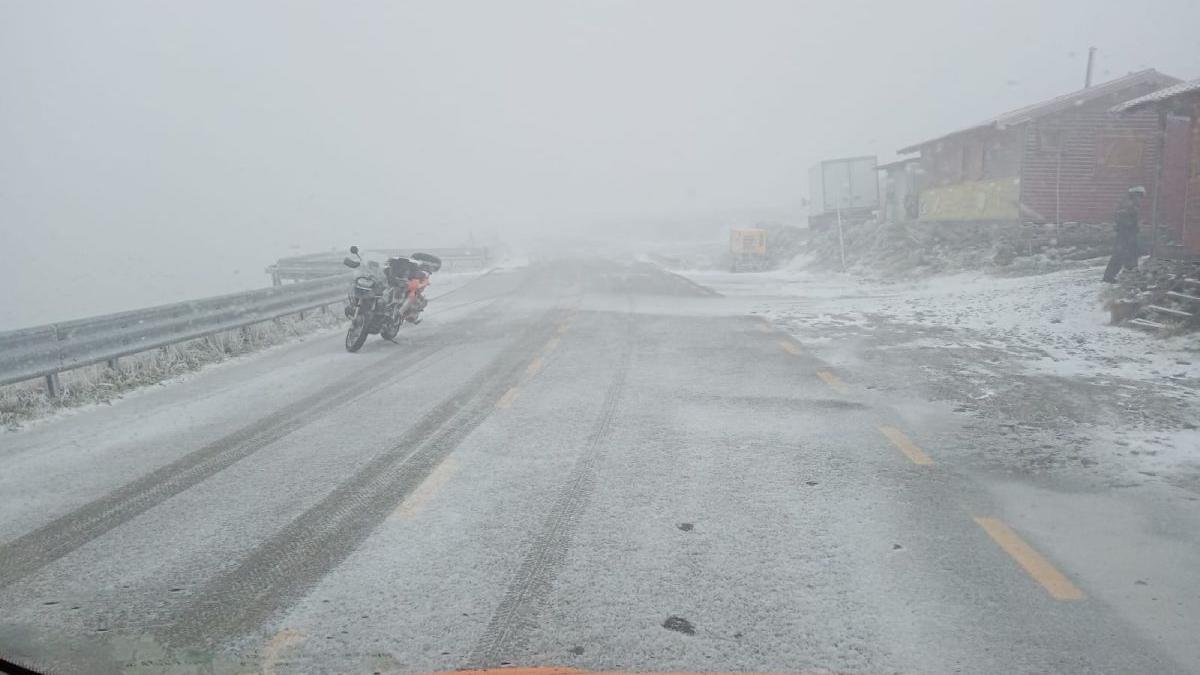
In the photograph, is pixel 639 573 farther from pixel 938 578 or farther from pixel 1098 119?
pixel 1098 119

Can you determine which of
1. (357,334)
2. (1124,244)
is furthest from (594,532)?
(1124,244)

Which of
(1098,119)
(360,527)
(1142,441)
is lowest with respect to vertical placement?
(1142,441)

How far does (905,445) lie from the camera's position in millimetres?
6023

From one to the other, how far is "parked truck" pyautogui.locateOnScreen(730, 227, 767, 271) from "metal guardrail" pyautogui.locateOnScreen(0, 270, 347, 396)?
72.3 ft

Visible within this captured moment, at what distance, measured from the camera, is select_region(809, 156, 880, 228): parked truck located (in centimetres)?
3588

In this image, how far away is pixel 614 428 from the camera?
656 cm

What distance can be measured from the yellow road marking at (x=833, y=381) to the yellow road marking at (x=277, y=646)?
6.18 metres

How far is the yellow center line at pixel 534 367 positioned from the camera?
29.8ft

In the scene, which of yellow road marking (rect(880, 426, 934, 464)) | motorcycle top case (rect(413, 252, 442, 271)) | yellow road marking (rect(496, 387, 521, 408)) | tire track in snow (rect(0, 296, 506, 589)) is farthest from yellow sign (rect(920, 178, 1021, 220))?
tire track in snow (rect(0, 296, 506, 589))

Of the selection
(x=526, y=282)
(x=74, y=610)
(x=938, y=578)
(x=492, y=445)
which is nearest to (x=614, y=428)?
(x=492, y=445)

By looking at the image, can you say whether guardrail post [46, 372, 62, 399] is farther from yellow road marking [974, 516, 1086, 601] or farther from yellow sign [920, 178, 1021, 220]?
yellow sign [920, 178, 1021, 220]

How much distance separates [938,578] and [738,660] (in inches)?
53.3

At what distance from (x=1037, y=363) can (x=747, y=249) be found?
23494 mm

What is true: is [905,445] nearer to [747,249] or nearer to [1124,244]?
[1124,244]
